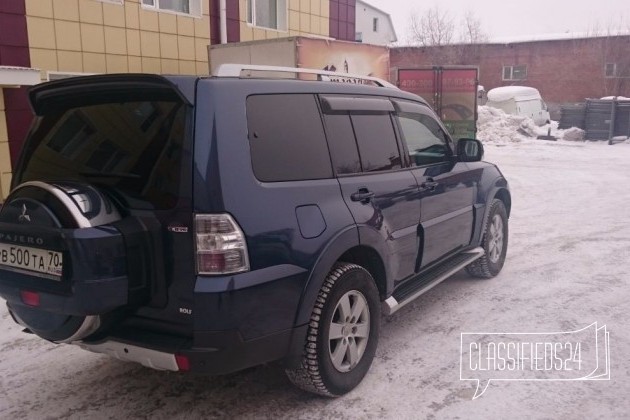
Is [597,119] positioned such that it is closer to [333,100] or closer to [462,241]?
[462,241]

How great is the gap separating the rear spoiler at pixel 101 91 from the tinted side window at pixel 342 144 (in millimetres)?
1042

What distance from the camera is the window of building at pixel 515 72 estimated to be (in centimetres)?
3794

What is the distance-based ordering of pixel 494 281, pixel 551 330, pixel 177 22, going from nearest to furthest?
pixel 551 330
pixel 494 281
pixel 177 22

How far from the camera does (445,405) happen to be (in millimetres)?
3482

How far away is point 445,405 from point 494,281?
2.69 meters

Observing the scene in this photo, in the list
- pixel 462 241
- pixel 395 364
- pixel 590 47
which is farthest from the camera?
pixel 590 47

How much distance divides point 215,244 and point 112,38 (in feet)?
26.9

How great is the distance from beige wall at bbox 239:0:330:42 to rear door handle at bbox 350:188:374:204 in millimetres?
9596

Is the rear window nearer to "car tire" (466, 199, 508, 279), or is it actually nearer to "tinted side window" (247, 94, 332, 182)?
"tinted side window" (247, 94, 332, 182)

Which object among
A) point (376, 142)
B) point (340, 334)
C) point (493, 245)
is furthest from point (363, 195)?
point (493, 245)

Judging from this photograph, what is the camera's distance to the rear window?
2930mm

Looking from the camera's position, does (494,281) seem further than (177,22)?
No

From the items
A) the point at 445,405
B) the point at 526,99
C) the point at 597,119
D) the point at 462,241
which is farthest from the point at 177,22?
the point at 526,99

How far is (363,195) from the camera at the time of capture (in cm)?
371
